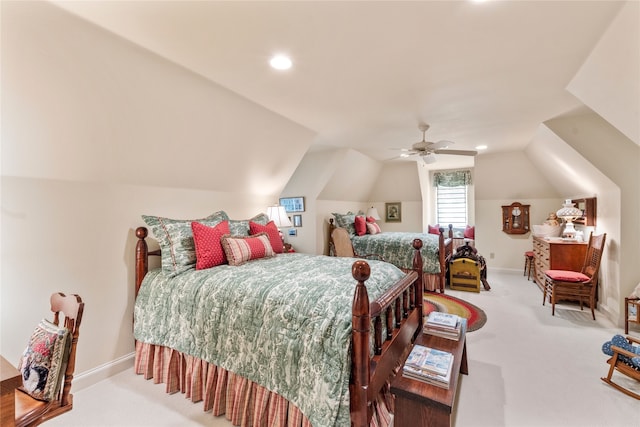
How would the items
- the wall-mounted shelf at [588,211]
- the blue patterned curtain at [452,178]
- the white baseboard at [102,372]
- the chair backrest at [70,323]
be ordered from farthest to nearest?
the blue patterned curtain at [452,178] → the wall-mounted shelf at [588,211] → the white baseboard at [102,372] → the chair backrest at [70,323]

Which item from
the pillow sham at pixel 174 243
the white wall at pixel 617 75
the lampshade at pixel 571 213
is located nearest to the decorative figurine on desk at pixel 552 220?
the lampshade at pixel 571 213

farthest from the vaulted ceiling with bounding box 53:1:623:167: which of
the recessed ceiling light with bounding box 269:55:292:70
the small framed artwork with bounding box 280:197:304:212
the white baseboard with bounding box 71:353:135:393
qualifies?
the white baseboard with bounding box 71:353:135:393

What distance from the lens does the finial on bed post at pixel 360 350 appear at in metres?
1.32

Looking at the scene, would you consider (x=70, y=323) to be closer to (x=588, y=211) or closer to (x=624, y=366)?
(x=624, y=366)

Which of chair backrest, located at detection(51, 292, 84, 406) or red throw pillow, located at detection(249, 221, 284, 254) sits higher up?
Result: red throw pillow, located at detection(249, 221, 284, 254)

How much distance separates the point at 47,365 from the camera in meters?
1.21

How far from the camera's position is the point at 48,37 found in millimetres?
1572

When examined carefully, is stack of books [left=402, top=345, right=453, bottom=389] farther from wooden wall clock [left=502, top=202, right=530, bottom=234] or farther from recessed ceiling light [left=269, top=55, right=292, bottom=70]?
wooden wall clock [left=502, top=202, right=530, bottom=234]

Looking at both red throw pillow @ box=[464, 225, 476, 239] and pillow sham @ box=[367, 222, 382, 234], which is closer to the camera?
pillow sham @ box=[367, 222, 382, 234]

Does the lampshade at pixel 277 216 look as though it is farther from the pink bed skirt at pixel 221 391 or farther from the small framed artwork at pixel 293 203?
the pink bed skirt at pixel 221 391

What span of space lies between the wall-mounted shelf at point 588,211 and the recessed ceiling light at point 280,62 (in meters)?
4.39

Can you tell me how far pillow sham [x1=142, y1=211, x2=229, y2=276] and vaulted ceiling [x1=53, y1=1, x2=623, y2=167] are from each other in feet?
4.32

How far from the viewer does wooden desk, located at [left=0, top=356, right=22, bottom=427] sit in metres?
0.87

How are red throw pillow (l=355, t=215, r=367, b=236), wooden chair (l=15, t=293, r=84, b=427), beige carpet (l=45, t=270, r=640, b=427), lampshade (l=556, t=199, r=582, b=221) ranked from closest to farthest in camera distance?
1. wooden chair (l=15, t=293, r=84, b=427)
2. beige carpet (l=45, t=270, r=640, b=427)
3. lampshade (l=556, t=199, r=582, b=221)
4. red throw pillow (l=355, t=215, r=367, b=236)
